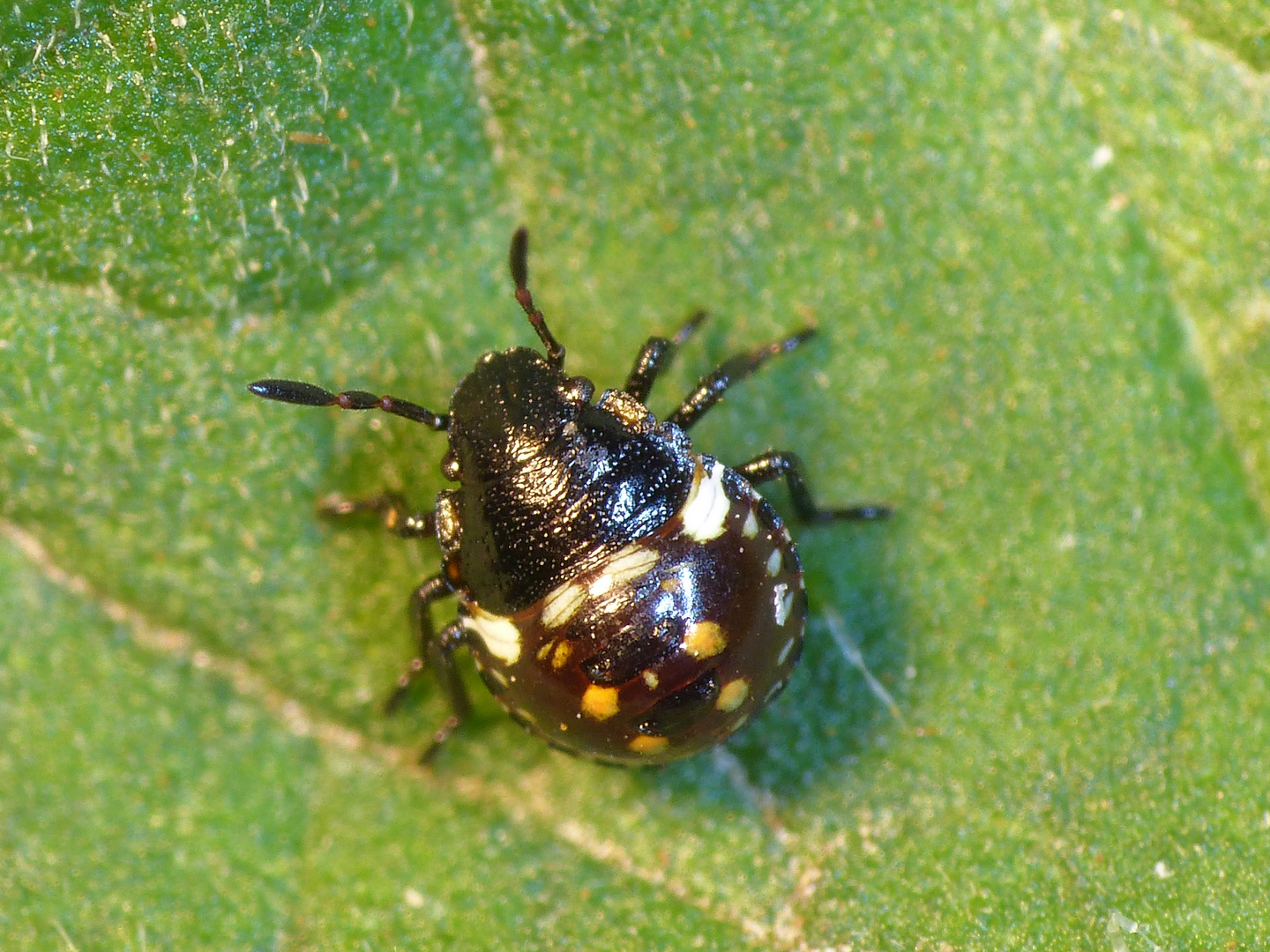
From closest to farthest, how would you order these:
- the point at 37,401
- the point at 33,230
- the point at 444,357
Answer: the point at 33,230 → the point at 37,401 → the point at 444,357

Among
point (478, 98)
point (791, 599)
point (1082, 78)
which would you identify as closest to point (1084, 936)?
point (791, 599)

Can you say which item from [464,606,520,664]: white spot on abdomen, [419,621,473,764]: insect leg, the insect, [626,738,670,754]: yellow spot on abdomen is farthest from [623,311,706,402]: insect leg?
[626,738,670,754]: yellow spot on abdomen

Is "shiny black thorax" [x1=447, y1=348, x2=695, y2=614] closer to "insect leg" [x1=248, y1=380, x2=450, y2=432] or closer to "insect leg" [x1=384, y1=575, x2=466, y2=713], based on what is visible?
"insect leg" [x1=248, y1=380, x2=450, y2=432]

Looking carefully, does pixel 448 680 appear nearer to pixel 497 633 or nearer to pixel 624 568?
pixel 497 633

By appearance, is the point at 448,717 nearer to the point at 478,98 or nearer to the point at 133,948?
the point at 133,948

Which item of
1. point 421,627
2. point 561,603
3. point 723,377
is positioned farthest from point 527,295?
point 421,627
